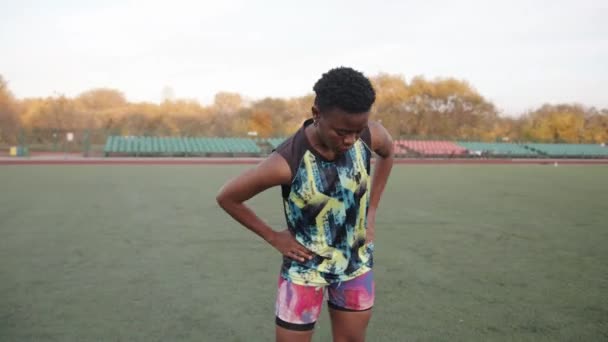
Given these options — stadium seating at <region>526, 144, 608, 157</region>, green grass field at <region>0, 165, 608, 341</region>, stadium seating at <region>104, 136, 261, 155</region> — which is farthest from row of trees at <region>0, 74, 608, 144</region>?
green grass field at <region>0, 165, 608, 341</region>

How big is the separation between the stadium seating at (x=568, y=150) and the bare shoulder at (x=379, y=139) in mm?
48472

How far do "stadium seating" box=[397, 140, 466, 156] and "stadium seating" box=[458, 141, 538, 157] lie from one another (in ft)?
3.52

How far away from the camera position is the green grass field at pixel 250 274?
4305 mm

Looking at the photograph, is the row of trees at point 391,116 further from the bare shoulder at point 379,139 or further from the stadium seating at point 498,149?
the bare shoulder at point 379,139

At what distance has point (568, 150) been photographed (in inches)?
1869

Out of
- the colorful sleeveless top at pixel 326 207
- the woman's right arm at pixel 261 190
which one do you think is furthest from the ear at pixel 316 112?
the woman's right arm at pixel 261 190

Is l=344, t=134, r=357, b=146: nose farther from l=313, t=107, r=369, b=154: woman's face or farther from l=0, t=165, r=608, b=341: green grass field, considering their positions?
l=0, t=165, r=608, b=341: green grass field

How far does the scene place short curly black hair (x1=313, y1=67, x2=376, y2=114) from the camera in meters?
2.29

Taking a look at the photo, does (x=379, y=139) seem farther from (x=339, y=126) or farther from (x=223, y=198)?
(x=223, y=198)

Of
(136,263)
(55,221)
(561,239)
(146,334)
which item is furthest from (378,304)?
(55,221)

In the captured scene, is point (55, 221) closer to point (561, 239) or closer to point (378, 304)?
point (378, 304)

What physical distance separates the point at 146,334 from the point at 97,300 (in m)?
1.09

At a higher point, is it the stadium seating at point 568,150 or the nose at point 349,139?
the nose at point 349,139

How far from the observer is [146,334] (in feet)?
13.6
